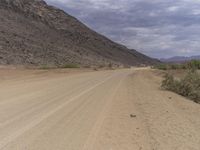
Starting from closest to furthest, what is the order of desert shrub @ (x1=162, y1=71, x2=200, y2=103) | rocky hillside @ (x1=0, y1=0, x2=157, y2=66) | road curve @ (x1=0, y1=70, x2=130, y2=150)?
road curve @ (x1=0, y1=70, x2=130, y2=150) → desert shrub @ (x1=162, y1=71, x2=200, y2=103) → rocky hillside @ (x1=0, y1=0, x2=157, y2=66)

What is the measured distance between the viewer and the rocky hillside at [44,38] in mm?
78125

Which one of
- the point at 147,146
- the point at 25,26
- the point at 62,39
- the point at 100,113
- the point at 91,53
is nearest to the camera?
the point at 147,146

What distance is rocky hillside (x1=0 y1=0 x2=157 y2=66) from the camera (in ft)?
256

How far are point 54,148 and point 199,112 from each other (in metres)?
8.79

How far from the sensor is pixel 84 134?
10.6 meters

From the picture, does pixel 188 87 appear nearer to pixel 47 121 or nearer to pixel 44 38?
pixel 47 121

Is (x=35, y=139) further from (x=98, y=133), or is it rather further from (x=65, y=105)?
(x=65, y=105)

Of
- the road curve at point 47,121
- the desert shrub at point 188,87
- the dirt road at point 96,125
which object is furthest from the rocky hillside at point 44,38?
the dirt road at point 96,125

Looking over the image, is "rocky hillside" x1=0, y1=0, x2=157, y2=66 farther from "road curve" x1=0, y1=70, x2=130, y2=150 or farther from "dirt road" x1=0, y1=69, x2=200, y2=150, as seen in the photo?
"dirt road" x1=0, y1=69, x2=200, y2=150

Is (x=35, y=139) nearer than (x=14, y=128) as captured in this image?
Yes

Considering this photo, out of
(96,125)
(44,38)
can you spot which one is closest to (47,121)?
(96,125)

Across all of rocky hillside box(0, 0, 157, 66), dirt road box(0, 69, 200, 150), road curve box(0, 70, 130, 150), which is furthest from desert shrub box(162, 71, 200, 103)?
rocky hillside box(0, 0, 157, 66)

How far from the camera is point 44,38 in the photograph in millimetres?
96562

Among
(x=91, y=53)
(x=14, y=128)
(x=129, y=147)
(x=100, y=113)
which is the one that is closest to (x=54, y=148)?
(x=129, y=147)
